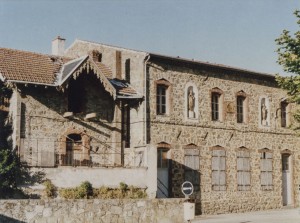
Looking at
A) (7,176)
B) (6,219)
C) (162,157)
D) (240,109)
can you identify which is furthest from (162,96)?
(6,219)

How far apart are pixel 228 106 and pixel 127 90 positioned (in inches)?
243

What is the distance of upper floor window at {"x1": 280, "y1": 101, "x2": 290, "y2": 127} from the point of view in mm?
29891

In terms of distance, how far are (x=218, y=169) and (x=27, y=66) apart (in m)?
11.4

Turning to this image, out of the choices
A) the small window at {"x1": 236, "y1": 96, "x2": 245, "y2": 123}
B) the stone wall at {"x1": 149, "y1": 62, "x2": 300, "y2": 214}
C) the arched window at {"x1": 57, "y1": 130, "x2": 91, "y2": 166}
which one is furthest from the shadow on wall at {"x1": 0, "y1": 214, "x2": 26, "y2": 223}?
the small window at {"x1": 236, "y1": 96, "x2": 245, "y2": 123}

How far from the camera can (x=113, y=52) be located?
84.3 ft

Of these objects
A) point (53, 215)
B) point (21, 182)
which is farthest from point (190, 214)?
point (21, 182)

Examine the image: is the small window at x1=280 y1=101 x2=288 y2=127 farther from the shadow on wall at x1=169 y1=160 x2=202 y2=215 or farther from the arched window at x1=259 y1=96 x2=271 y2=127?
the shadow on wall at x1=169 y1=160 x2=202 y2=215

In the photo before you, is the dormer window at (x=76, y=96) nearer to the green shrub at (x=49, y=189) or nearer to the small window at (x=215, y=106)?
the green shrub at (x=49, y=189)

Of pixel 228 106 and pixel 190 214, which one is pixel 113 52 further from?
pixel 190 214

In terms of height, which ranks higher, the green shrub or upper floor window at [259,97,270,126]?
upper floor window at [259,97,270,126]

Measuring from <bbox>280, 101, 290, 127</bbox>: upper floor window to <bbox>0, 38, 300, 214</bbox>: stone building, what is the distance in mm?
462

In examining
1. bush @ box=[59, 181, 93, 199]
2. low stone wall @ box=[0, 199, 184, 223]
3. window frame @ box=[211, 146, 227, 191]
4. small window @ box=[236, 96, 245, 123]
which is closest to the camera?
low stone wall @ box=[0, 199, 184, 223]

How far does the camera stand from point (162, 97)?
24.7 metres

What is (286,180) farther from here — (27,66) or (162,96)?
(27,66)
